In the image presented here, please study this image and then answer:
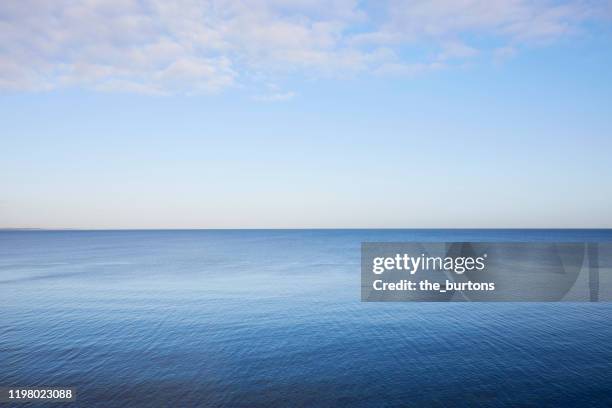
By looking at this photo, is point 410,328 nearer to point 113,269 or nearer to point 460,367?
point 460,367

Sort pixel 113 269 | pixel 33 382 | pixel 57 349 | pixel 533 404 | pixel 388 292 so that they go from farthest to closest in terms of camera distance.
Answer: pixel 113 269, pixel 388 292, pixel 57 349, pixel 33 382, pixel 533 404

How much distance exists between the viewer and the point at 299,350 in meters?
39.1

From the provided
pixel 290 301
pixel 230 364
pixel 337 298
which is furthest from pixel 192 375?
pixel 337 298

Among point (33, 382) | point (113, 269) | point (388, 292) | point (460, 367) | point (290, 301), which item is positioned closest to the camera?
point (33, 382)

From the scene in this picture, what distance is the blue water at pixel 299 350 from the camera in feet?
95.9

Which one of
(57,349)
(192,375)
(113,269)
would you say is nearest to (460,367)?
(192,375)

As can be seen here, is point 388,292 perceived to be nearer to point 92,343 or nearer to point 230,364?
point 230,364

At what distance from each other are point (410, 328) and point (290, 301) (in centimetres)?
2310

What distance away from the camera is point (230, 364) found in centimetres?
3500

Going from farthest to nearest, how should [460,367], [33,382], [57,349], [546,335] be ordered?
[546,335] < [57,349] < [460,367] < [33,382]

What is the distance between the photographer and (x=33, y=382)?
30953 mm

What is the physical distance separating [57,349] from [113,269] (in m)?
75.2

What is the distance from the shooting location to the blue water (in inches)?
1150

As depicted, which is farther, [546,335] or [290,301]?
[290,301]
